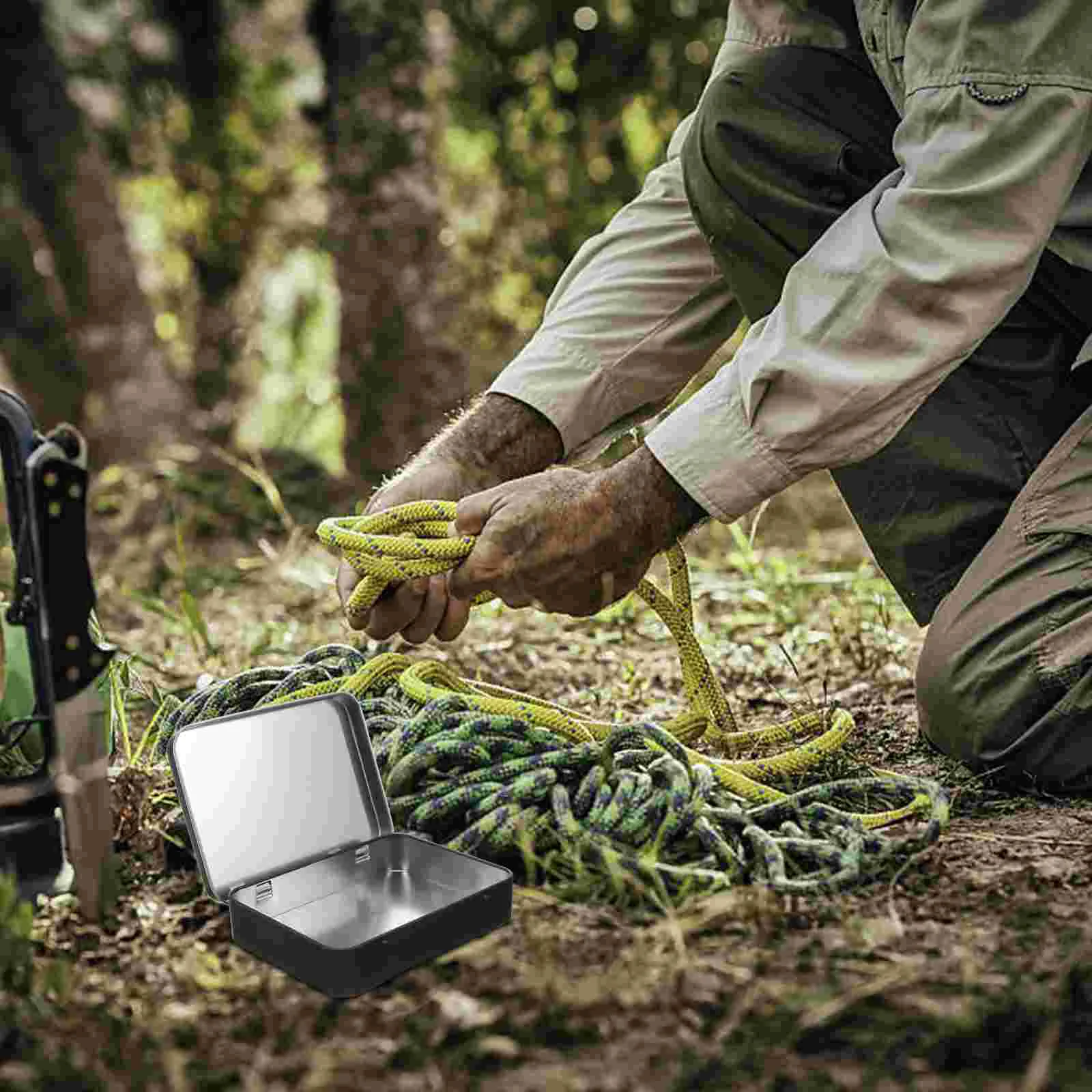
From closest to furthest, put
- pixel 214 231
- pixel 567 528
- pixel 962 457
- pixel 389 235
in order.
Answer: pixel 567 528 → pixel 962 457 → pixel 389 235 → pixel 214 231

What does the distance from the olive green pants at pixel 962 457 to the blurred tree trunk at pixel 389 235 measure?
230 centimetres

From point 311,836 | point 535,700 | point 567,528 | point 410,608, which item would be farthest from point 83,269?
point 311,836

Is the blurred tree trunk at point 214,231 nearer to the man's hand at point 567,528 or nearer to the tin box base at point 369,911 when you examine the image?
the man's hand at point 567,528

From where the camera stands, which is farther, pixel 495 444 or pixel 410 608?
pixel 495 444

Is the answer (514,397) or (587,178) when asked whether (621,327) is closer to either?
Result: (514,397)

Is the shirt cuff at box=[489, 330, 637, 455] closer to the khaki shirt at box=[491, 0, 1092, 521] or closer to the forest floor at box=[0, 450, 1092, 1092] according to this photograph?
the khaki shirt at box=[491, 0, 1092, 521]

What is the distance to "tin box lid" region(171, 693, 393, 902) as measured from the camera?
1.69 metres

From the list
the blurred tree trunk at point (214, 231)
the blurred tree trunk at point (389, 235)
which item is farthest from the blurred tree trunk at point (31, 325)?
the blurred tree trunk at point (389, 235)

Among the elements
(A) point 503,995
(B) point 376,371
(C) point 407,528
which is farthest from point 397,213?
(A) point 503,995

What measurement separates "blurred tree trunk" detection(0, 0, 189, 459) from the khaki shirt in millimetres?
4020

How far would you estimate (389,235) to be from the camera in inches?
181

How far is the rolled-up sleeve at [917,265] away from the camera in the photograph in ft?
5.85

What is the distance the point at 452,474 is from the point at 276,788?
0.74 m

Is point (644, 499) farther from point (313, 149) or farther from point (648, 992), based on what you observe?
point (313, 149)
